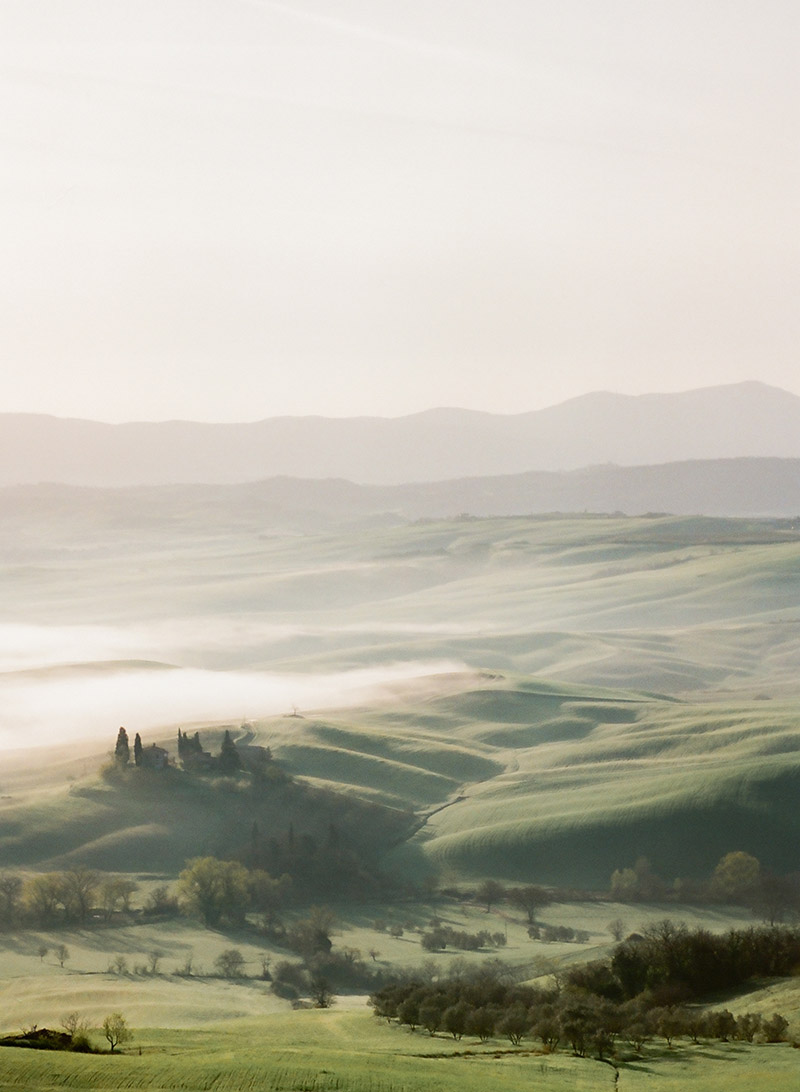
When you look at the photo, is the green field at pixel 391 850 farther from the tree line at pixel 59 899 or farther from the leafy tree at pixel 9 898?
the leafy tree at pixel 9 898

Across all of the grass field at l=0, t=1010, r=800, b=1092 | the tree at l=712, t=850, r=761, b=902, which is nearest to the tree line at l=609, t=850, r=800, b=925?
the tree at l=712, t=850, r=761, b=902

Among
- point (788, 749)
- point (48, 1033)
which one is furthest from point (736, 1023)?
point (788, 749)

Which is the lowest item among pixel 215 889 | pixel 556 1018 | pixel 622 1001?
pixel 215 889

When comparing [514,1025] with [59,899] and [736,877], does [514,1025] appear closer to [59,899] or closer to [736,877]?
[59,899]

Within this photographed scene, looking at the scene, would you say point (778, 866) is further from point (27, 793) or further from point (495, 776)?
point (27, 793)

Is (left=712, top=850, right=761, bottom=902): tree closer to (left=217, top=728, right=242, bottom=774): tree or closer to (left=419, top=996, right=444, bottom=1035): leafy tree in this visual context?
(left=217, top=728, right=242, bottom=774): tree

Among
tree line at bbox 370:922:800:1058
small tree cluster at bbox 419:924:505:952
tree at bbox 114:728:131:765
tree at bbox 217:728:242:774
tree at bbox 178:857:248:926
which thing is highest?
tree line at bbox 370:922:800:1058

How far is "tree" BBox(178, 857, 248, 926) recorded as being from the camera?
11625 cm

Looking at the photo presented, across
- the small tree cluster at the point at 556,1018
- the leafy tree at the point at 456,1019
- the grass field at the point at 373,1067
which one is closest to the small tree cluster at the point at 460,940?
the small tree cluster at the point at 556,1018

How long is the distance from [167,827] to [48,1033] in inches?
3907

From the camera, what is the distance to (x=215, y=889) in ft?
386

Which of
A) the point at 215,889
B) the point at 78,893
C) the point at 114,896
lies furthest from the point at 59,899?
the point at 215,889

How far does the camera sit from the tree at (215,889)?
11625 centimetres

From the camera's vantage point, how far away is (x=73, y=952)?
103375 mm
